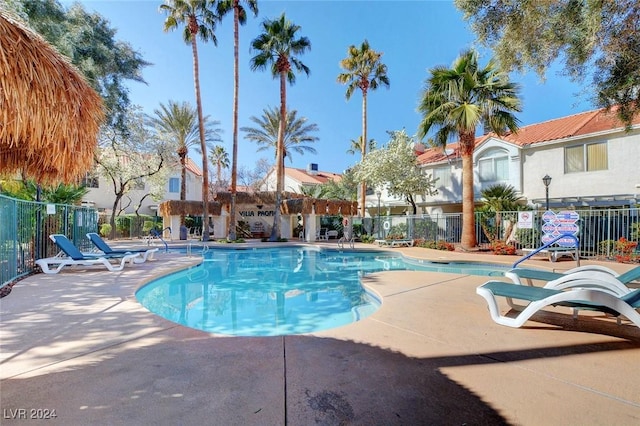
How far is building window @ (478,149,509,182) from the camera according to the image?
1970 cm

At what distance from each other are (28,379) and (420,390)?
374cm

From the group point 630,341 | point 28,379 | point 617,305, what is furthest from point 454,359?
point 28,379

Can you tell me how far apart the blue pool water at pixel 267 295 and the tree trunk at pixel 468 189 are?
11.4ft

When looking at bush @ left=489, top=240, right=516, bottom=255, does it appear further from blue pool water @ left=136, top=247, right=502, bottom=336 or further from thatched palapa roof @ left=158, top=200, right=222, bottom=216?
thatched palapa roof @ left=158, top=200, right=222, bottom=216

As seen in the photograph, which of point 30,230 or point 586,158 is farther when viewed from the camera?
point 586,158

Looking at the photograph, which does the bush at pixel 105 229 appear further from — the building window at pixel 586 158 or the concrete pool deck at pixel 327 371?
the building window at pixel 586 158

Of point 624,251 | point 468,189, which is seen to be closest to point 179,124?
point 468,189

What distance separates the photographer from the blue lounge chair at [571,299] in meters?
3.77

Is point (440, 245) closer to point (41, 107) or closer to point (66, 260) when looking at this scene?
point (66, 260)

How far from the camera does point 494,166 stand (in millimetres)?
20219

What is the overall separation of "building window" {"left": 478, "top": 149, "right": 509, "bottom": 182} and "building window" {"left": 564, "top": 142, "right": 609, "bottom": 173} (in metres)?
3.18

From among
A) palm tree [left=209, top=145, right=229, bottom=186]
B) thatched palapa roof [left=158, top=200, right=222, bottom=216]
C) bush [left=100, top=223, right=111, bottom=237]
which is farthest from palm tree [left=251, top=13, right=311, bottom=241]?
palm tree [left=209, top=145, right=229, bottom=186]

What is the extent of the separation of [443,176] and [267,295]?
1855 centimetres

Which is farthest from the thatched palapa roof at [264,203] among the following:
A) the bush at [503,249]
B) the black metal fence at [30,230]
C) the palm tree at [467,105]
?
the bush at [503,249]
